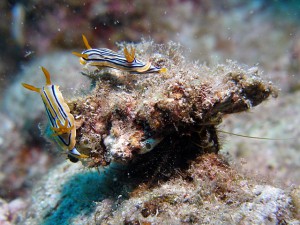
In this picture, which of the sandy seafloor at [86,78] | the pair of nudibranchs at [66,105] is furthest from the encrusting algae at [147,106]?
the sandy seafloor at [86,78]

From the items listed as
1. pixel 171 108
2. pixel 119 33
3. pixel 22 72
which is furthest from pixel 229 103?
pixel 22 72

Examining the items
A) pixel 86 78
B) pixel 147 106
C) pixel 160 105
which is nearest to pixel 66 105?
pixel 86 78

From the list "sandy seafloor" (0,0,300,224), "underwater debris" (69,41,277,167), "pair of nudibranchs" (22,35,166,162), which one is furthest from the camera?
"sandy seafloor" (0,0,300,224)

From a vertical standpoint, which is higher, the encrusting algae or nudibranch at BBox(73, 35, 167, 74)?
nudibranch at BBox(73, 35, 167, 74)

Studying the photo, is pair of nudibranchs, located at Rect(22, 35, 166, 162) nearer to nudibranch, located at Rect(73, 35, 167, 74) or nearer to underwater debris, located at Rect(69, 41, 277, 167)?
nudibranch, located at Rect(73, 35, 167, 74)

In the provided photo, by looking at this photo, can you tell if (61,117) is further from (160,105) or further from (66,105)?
(160,105)

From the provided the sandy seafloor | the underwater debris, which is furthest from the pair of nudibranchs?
the sandy seafloor
